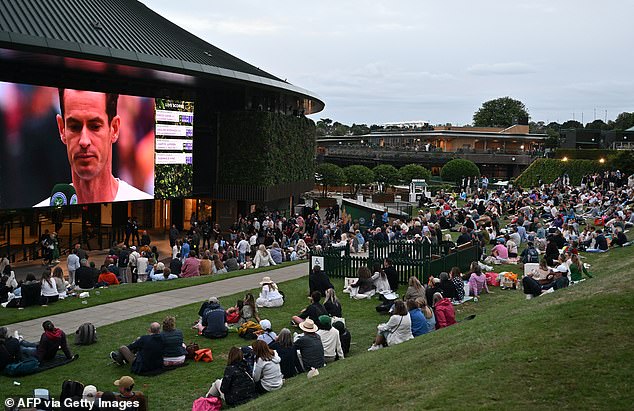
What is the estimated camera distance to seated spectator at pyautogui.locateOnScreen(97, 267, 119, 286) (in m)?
20.5

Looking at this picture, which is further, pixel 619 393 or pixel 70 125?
pixel 70 125

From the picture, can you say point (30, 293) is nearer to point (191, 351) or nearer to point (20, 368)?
point (20, 368)

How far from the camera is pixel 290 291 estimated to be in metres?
20.1

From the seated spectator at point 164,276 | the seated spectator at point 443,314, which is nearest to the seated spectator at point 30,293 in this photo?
the seated spectator at point 164,276

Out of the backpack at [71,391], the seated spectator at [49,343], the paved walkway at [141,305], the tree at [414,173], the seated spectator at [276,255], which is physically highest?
the tree at [414,173]

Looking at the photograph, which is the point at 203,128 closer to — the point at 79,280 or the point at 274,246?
the point at 274,246

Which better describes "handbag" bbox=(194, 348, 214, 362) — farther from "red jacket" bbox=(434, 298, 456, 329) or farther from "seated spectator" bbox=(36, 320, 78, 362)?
"red jacket" bbox=(434, 298, 456, 329)

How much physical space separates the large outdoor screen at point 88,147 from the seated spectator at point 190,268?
10.5 meters

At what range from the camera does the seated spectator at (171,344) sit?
12688 mm

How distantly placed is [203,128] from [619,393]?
35.3m

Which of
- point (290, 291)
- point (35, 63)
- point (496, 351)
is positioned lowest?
point (290, 291)

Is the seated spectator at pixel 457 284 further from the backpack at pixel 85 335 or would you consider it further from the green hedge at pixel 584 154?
the green hedge at pixel 584 154

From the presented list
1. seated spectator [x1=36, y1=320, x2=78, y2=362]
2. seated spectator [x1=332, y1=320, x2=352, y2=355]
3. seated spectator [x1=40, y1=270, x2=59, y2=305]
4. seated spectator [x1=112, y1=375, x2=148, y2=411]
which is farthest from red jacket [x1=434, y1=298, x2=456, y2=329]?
seated spectator [x1=40, y1=270, x2=59, y2=305]

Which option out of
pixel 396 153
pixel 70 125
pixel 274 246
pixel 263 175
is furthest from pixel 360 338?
pixel 396 153
